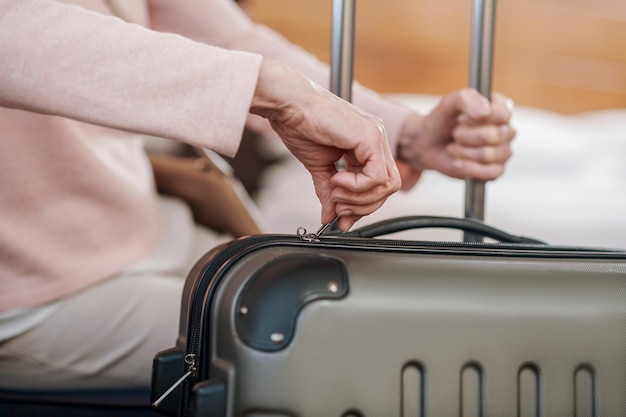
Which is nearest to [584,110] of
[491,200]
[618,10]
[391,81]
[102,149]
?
[618,10]

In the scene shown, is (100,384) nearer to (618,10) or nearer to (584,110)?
(584,110)

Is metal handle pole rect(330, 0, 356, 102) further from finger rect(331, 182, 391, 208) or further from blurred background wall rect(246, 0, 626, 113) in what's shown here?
blurred background wall rect(246, 0, 626, 113)

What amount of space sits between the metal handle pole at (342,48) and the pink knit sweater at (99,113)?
84 millimetres

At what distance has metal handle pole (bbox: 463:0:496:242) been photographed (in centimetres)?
67

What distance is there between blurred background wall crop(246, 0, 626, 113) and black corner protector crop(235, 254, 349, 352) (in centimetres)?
148

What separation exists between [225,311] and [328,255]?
0.25 ft

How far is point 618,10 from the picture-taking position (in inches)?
95.2

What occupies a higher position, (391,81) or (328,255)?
(391,81)

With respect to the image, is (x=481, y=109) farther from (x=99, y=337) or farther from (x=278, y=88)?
(x=99, y=337)

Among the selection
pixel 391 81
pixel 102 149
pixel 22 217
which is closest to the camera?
pixel 22 217

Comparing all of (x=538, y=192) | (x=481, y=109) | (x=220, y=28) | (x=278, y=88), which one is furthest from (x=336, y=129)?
(x=538, y=192)

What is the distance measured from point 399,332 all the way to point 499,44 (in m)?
1.97

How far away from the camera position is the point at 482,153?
707mm

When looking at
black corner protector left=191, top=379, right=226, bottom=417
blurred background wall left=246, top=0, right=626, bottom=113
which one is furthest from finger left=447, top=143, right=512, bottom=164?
blurred background wall left=246, top=0, right=626, bottom=113
